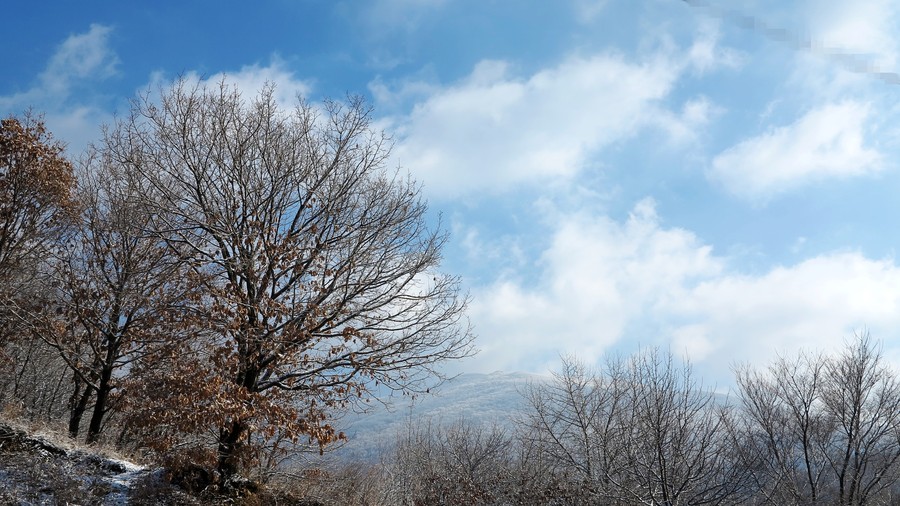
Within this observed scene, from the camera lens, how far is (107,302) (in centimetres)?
1539

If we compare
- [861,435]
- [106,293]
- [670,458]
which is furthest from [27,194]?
[861,435]

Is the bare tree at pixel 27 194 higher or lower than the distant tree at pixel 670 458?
higher

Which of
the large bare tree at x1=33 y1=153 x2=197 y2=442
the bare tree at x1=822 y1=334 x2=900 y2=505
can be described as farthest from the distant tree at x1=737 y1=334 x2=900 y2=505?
the large bare tree at x1=33 y1=153 x2=197 y2=442

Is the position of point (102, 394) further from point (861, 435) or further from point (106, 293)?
point (861, 435)

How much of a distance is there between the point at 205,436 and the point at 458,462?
64.4ft

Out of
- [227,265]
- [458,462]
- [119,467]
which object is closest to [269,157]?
[227,265]

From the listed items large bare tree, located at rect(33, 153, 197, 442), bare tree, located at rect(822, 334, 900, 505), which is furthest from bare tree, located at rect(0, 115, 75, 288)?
bare tree, located at rect(822, 334, 900, 505)

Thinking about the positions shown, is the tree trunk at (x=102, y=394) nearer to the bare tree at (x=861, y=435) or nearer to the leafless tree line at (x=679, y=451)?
the leafless tree line at (x=679, y=451)

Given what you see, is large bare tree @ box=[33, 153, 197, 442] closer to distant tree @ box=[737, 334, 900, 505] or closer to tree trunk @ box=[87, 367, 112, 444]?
tree trunk @ box=[87, 367, 112, 444]

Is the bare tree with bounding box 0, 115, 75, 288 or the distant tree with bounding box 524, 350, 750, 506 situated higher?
the bare tree with bounding box 0, 115, 75, 288

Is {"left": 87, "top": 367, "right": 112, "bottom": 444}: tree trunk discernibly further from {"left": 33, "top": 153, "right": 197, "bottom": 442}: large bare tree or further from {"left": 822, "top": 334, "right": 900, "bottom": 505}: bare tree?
{"left": 822, "top": 334, "right": 900, "bottom": 505}: bare tree

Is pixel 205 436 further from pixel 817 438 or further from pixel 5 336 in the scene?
pixel 817 438

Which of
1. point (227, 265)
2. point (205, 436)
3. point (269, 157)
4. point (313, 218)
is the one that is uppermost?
point (269, 157)

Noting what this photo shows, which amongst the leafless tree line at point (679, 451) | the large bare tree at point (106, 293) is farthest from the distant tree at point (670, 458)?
the large bare tree at point (106, 293)
